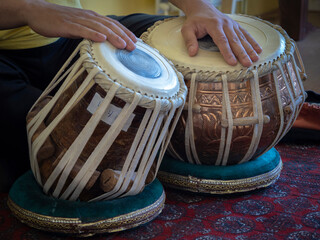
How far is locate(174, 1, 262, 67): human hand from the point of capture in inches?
52.7

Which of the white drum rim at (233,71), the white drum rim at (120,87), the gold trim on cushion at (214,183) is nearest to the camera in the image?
the white drum rim at (120,87)

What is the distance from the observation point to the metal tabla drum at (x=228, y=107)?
1.34 meters

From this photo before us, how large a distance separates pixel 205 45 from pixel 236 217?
20.7 inches

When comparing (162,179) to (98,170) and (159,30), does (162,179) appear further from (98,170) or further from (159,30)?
(159,30)

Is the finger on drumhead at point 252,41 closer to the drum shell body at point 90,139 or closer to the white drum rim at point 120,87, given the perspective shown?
the white drum rim at point 120,87

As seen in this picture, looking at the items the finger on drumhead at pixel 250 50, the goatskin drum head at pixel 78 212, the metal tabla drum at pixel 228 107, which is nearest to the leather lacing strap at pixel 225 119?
the metal tabla drum at pixel 228 107

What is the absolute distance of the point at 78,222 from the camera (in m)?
1.17

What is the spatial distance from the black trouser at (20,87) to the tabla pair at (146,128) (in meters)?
0.12

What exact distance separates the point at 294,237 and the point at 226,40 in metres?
0.59

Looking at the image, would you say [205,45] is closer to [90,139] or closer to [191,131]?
[191,131]

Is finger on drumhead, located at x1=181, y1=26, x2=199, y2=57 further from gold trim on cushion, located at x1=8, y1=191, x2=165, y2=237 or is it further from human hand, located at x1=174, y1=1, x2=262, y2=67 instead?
gold trim on cushion, located at x1=8, y1=191, x2=165, y2=237

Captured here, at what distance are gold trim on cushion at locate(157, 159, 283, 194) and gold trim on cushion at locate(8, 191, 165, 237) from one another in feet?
0.74

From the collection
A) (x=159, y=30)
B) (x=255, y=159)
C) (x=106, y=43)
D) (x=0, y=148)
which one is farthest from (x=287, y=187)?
(x=0, y=148)

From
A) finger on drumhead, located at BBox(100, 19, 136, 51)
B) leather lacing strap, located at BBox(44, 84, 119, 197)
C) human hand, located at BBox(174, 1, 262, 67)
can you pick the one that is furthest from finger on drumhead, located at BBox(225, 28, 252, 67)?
leather lacing strap, located at BBox(44, 84, 119, 197)
